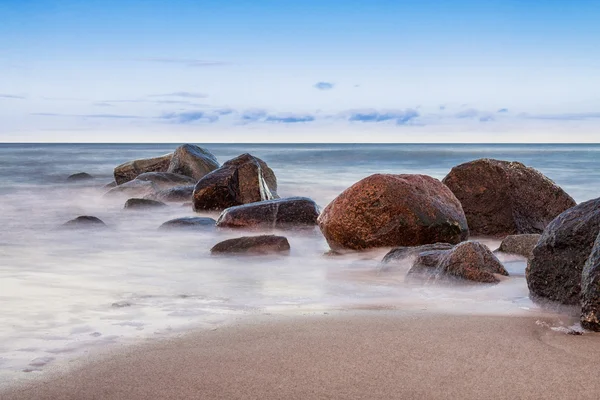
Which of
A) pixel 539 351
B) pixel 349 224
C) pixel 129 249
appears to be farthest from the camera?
pixel 129 249

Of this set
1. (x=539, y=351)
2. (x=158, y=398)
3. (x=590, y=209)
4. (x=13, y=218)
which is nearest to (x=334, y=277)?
(x=590, y=209)

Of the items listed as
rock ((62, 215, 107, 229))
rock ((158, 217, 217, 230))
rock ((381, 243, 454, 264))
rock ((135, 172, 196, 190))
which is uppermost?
rock ((135, 172, 196, 190))

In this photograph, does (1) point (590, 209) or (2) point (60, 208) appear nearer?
(1) point (590, 209)

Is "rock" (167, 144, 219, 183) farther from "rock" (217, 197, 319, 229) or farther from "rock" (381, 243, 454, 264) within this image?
"rock" (381, 243, 454, 264)

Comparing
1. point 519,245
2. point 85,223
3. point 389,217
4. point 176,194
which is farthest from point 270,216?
point 176,194

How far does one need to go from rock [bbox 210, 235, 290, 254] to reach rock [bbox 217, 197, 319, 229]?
1.71m

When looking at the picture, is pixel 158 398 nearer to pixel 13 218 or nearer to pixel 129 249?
pixel 129 249

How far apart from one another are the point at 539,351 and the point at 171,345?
6.00ft

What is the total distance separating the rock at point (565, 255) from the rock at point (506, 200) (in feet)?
12.6

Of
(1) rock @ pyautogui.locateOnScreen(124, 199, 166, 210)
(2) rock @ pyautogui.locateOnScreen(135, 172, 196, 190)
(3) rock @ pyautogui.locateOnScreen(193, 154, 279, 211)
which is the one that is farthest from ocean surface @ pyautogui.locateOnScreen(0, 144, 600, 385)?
(2) rock @ pyautogui.locateOnScreen(135, 172, 196, 190)

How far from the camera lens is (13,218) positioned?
11.4 m

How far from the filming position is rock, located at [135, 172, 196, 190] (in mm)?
14188

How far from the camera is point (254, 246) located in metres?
6.99

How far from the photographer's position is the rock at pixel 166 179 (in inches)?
559
